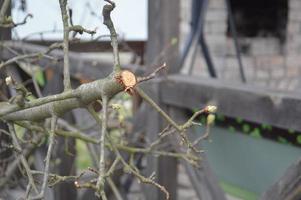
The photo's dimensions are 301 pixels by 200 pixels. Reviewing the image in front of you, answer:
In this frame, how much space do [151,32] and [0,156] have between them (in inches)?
29.1

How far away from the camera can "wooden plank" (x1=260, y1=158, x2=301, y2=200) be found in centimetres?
179

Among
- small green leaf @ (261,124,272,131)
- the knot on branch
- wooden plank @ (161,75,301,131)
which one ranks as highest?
the knot on branch

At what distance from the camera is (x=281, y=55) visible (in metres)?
5.01

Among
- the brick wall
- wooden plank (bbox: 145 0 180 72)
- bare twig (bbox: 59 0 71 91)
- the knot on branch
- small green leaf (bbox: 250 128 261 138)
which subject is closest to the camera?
the knot on branch

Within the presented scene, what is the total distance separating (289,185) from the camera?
1820 millimetres

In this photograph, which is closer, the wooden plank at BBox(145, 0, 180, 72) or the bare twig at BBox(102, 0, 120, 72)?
the bare twig at BBox(102, 0, 120, 72)

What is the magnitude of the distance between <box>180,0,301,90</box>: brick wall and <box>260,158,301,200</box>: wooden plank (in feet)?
8.87

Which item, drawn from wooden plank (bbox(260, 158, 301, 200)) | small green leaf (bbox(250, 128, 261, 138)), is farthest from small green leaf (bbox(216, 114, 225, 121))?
wooden plank (bbox(260, 158, 301, 200))

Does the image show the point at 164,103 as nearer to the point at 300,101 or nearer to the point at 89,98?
the point at 300,101

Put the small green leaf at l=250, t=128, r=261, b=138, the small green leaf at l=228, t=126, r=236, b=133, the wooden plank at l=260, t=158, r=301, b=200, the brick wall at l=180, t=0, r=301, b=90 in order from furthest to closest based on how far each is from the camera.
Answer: the brick wall at l=180, t=0, r=301, b=90 < the small green leaf at l=228, t=126, r=236, b=133 < the small green leaf at l=250, t=128, r=261, b=138 < the wooden plank at l=260, t=158, r=301, b=200

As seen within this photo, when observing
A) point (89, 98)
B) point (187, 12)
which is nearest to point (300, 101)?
point (89, 98)

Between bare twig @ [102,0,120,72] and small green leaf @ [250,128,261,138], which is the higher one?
bare twig @ [102,0,120,72]

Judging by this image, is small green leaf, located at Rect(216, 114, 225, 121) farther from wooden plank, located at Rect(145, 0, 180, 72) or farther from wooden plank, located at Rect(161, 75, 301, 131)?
wooden plank, located at Rect(145, 0, 180, 72)

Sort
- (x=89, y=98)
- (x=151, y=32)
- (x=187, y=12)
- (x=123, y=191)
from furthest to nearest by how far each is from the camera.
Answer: (x=187, y=12) → (x=123, y=191) → (x=151, y=32) → (x=89, y=98)
